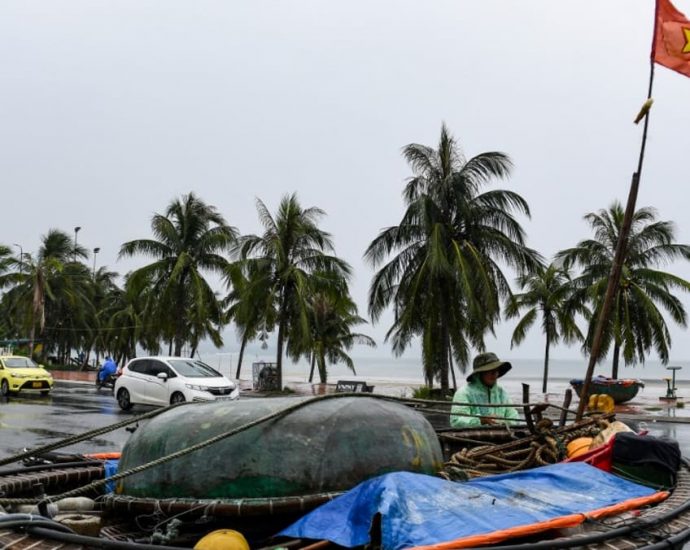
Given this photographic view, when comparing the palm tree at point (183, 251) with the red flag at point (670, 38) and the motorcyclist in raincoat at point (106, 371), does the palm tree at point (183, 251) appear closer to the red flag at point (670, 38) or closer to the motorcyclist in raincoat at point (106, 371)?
the motorcyclist in raincoat at point (106, 371)

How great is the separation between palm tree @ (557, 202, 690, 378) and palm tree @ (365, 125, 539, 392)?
359 centimetres

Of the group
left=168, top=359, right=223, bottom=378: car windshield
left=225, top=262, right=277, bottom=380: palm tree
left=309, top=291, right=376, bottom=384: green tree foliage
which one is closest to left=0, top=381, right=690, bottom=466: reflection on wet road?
left=168, top=359, right=223, bottom=378: car windshield

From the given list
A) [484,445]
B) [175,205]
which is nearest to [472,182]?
[175,205]

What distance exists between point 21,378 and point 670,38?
24.1 m

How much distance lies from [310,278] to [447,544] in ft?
83.4

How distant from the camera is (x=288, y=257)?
1121 inches

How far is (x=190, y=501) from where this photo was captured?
11.0 feet

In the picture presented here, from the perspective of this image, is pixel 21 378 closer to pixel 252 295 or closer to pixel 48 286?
pixel 252 295

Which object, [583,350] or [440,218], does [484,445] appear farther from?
[583,350]

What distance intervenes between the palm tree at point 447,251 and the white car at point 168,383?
711cm

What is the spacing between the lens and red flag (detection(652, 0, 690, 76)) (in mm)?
6230

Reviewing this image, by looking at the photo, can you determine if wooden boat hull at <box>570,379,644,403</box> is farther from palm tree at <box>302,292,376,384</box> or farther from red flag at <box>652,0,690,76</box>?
red flag at <box>652,0,690,76</box>

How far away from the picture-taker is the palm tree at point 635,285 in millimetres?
24266

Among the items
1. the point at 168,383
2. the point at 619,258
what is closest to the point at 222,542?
the point at 619,258
